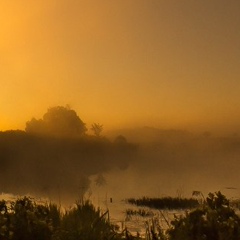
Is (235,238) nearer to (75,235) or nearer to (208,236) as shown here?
(208,236)

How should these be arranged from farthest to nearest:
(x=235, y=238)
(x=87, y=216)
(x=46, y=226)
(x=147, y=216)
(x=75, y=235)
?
(x=147, y=216)
(x=87, y=216)
(x=75, y=235)
(x=46, y=226)
(x=235, y=238)

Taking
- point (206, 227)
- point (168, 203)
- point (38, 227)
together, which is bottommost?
point (206, 227)

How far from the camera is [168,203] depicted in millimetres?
27438

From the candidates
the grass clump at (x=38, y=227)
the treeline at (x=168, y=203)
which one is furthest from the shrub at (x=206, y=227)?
the treeline at (x=168, y=203)

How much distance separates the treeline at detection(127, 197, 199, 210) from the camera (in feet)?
86.8

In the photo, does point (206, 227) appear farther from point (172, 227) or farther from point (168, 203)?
point (168, 203)

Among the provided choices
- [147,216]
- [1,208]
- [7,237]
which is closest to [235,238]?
[7,237]

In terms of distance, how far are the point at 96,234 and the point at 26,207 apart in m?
1.89

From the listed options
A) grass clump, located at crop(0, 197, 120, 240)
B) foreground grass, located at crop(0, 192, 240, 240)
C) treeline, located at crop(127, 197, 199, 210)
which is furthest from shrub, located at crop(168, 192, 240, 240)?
treeline, located at crop(127, 197, 199, 210)

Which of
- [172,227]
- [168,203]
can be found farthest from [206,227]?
[168,203]

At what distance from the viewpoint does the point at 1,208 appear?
12.2 meters

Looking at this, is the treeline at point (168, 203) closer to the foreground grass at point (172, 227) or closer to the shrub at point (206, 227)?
the foreground grass at point (172, 227)

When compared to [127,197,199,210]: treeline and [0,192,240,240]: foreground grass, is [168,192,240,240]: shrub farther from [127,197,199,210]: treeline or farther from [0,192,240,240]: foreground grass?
[127,197,199,210]: treeline

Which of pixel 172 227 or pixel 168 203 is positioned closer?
pixel 172 227
